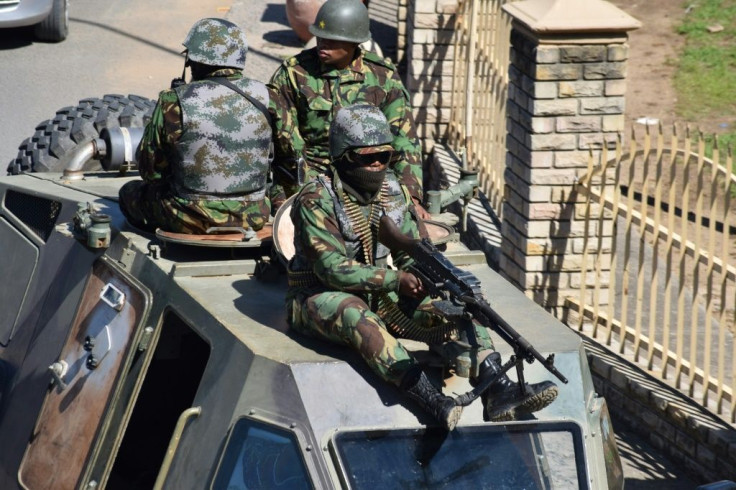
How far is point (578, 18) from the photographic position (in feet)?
27.4

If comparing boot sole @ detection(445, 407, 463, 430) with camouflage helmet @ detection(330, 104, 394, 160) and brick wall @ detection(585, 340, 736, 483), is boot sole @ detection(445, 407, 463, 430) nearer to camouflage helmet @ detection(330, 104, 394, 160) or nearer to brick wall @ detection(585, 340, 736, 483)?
camouflage helmet @ detection(330, 104, 394, 160)

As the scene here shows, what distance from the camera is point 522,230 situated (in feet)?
28.9

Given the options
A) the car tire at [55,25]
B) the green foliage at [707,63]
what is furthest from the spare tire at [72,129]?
the car tire at [55,25]

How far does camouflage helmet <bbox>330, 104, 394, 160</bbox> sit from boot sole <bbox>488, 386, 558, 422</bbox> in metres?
1.05

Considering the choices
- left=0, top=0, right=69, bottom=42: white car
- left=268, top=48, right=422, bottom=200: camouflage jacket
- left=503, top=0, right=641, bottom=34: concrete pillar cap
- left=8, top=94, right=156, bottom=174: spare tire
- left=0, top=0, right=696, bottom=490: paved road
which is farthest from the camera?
left=0, top=0, right=69, bottom=42: white car

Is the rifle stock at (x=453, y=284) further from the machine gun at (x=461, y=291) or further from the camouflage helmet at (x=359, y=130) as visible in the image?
the camouflage helmet at (x=359, y=130)

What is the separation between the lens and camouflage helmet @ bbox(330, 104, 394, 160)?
16.8 ft

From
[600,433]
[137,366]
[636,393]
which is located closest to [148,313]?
[137,366]

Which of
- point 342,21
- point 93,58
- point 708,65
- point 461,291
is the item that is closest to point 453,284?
point 461,291

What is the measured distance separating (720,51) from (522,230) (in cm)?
725

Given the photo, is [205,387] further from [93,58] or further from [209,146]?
[93,58]

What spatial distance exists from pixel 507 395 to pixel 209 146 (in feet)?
6.25

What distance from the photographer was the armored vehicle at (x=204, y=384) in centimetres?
487

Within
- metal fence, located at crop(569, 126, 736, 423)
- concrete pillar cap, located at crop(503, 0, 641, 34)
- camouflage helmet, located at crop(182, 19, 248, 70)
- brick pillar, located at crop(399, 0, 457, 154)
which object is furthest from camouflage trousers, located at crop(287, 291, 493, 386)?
brick pillar, located at crop(399, 0, 457, 154)
